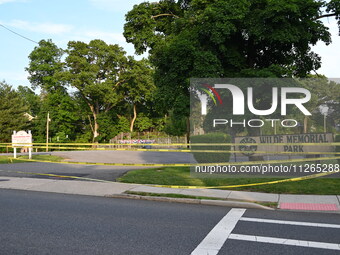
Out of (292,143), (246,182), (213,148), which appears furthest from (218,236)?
(292,143)

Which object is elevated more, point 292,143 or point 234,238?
point 292,143

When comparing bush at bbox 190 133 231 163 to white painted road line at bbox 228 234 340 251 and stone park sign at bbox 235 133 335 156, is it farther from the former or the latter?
white painted road line at bbox 228 234 340 251

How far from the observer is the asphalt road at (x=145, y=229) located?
5.40m

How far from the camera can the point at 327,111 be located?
2384 centimetres

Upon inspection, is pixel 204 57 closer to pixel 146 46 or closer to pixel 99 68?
pixel 146 46

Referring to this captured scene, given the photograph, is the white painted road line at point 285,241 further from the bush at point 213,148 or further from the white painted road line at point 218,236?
the bush at point 213,148

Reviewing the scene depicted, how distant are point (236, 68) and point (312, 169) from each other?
240 inches

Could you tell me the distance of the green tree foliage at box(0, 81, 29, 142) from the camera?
51188mm

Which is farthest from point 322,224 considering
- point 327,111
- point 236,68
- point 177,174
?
point 327,111

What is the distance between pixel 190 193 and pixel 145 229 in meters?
3.84

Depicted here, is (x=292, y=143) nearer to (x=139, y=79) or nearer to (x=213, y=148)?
(x=213, y=148)

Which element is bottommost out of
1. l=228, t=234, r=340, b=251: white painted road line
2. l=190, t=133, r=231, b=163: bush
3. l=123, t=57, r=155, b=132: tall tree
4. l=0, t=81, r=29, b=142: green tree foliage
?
l=228, t=234, r=340, b=251: white painted road line

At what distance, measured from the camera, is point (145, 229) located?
655 cm

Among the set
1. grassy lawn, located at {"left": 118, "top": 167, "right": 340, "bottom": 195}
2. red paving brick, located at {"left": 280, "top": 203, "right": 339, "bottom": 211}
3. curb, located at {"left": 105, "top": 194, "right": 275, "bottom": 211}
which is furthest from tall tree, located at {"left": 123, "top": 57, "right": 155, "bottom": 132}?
red paving brick, located at {"left": 280, "top": 203, "right": 339, "bottom": 211}
